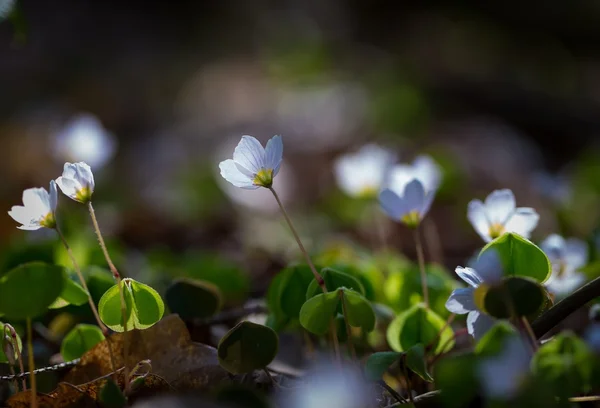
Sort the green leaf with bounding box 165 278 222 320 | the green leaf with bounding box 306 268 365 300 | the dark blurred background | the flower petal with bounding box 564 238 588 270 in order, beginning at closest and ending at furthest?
1. the green leaf with bounding box 306 268 365 300
2. the green leaf with bounding box 165 278 222 320
3. the flower petal with bounding box 564 238 588 270
4. the dark blurred background

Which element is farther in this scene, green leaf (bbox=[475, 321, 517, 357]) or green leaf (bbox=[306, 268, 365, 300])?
green leaf (bbox=[306, 268, 365, 300])

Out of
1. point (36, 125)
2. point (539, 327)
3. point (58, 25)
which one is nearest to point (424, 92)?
point (36, 125)

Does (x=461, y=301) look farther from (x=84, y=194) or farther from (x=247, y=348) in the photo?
(x=84, y=194)

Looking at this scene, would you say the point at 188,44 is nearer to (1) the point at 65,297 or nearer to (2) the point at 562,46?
(2) the point at 562,46

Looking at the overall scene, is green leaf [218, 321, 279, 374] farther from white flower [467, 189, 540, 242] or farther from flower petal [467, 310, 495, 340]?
white flower [467, 189, 540, 242]

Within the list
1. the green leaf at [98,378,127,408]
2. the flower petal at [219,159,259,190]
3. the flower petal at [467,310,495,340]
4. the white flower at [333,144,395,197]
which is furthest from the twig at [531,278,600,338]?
the white flower at [333,144,395,197]

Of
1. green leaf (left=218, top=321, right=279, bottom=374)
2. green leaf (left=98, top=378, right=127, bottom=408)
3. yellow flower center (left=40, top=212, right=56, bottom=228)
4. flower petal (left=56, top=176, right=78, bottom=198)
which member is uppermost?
flower petal (left=56, top=176, right=78, bottom=198)

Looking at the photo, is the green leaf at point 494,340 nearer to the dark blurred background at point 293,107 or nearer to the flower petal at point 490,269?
the flower petal at point 490,269
